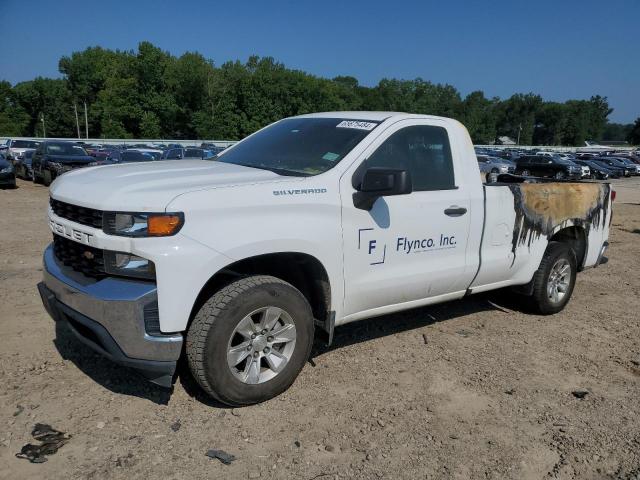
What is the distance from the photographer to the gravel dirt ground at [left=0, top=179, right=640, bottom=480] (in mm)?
2939

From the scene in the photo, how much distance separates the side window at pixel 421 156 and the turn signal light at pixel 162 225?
5.12ft


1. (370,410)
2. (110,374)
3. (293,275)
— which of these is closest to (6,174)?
(110,374)

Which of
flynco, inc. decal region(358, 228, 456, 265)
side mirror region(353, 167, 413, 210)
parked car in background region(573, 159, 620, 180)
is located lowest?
parked car in background region(573, 159, 620, 180)

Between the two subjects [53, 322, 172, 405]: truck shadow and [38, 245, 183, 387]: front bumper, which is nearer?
[38, 245, 183, 387]: front bumper

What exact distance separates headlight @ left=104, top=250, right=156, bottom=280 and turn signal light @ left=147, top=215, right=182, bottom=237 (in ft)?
0.54

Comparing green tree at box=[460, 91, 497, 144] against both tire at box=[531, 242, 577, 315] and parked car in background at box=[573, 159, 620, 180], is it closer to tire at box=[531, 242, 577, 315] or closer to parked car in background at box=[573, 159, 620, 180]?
parked car in background at box=[573, 159, 620, 180]

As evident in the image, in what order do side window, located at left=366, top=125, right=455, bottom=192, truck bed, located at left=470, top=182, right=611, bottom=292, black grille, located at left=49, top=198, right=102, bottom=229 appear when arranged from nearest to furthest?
1. black grille, located at left=49, top=198, right=102, bottom=229
2. side window, located at left=366, top=125, right=455, bottom=192
3. truck bed, located at left=470, top=182, right=611, bottom=292

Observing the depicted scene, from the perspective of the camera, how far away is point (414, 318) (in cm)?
542

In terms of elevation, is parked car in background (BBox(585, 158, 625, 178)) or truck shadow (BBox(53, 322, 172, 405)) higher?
truck shadow (BBox(53, 322, 172, 405))

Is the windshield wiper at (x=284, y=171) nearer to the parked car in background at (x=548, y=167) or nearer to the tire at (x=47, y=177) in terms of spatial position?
the tire at (x=47, y=177)

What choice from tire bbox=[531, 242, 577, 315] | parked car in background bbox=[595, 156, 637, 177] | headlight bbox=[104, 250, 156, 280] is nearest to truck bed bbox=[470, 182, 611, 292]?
tire bbox=[531, 242, 577, 315]

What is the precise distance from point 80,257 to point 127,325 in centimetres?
65

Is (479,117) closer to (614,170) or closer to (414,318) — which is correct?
(614,170)

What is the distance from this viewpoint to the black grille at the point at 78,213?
3068mm
